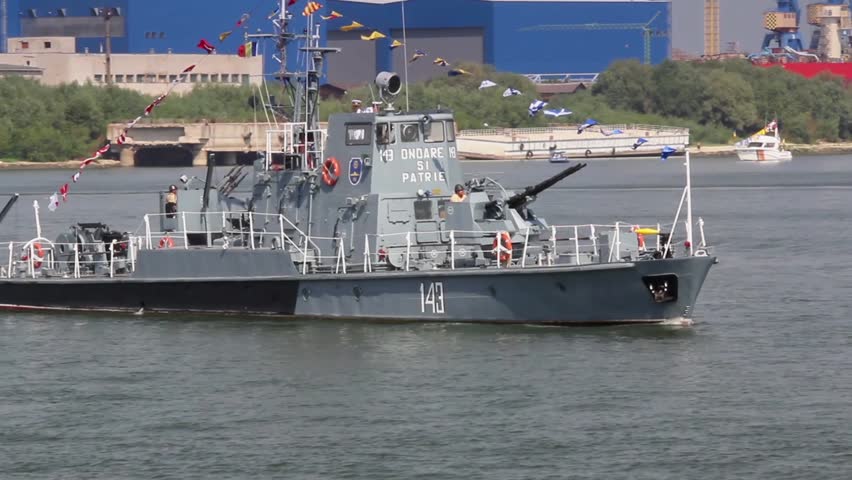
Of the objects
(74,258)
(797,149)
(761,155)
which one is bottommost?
(74,258)

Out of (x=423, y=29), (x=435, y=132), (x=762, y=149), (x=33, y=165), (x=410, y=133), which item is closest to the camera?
(x=410, y=133)

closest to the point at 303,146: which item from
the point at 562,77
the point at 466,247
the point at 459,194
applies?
the point at 459,194

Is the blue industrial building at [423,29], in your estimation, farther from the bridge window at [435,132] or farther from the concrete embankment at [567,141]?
the bridge window at [435,132]

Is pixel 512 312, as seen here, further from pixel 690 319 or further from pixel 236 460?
pixel 236 460

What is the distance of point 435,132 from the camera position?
31.3 meters

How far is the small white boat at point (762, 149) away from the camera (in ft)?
384

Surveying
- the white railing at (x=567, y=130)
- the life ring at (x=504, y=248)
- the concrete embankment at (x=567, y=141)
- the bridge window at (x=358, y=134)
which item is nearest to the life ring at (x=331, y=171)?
the bridge window at (x=358, y=134)

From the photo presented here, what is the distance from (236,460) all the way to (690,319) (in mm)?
10901

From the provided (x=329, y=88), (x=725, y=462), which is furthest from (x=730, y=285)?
(x=329, y=88)

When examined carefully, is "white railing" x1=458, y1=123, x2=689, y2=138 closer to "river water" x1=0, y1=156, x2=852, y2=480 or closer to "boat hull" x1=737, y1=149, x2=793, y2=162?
"boat hull" x1=737, y1=149, x2=793, y2=162

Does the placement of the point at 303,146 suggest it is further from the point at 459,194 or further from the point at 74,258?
the point at 74,258

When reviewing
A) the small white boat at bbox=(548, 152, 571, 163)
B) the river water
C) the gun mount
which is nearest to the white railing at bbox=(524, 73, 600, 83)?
the small white boat at bbox=(548, 152, 571, 163)

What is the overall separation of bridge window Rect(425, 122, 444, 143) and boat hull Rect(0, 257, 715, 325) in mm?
3167

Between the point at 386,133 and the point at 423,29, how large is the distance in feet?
380
